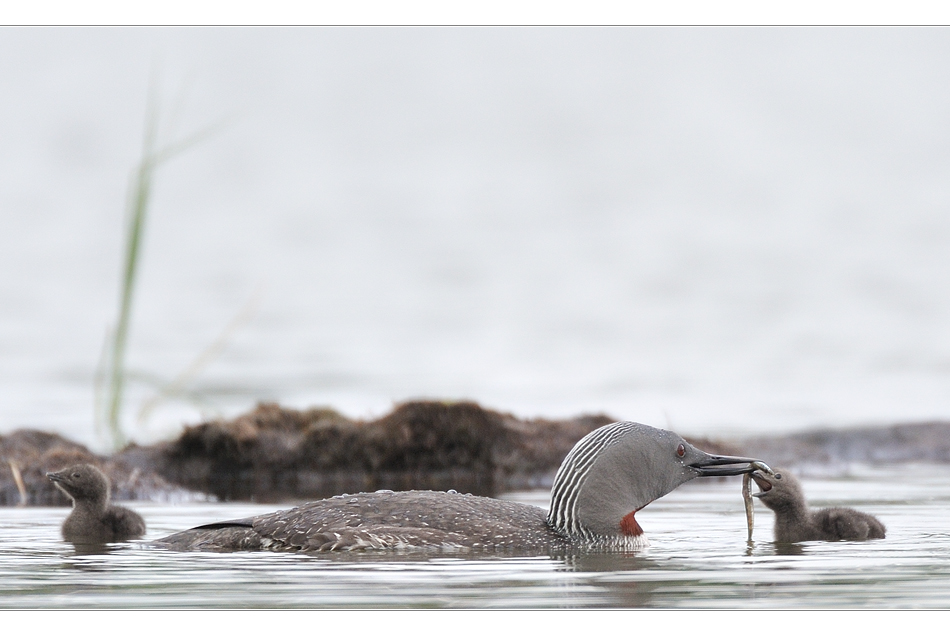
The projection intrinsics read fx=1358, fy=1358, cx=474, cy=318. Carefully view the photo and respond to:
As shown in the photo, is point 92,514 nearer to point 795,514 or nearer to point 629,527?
point 629,527

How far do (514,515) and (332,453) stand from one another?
165 inches

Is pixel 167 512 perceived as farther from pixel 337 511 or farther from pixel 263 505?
pixel 337 511

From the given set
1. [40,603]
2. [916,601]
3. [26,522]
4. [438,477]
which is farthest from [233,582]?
[438,477]

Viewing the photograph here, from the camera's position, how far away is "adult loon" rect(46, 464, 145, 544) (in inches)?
262

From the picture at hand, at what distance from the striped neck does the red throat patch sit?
2 cm

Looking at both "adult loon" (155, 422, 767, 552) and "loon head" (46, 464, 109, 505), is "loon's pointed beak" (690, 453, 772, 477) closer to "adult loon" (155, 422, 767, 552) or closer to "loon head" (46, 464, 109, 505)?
"adult loon" (155, 422, 767, 552)

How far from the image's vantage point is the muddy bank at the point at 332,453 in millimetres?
9211

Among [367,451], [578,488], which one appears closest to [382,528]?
[578,488]

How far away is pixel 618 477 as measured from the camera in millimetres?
6000

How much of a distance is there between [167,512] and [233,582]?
10.7 feet

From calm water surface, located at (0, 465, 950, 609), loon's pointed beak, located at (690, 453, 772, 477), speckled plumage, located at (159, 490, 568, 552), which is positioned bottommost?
calm water surface, located at (0, 465, 950, 609)

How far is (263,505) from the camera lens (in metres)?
7.94

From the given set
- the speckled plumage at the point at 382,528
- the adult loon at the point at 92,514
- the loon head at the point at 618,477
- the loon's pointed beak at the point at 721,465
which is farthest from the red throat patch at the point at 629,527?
the adult loon at the point at 92,514

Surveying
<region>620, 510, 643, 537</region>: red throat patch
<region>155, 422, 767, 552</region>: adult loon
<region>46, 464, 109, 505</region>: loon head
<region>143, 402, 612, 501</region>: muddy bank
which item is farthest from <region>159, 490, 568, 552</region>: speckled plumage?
<region>143, 402, 612, 501</region>: muddy bank
